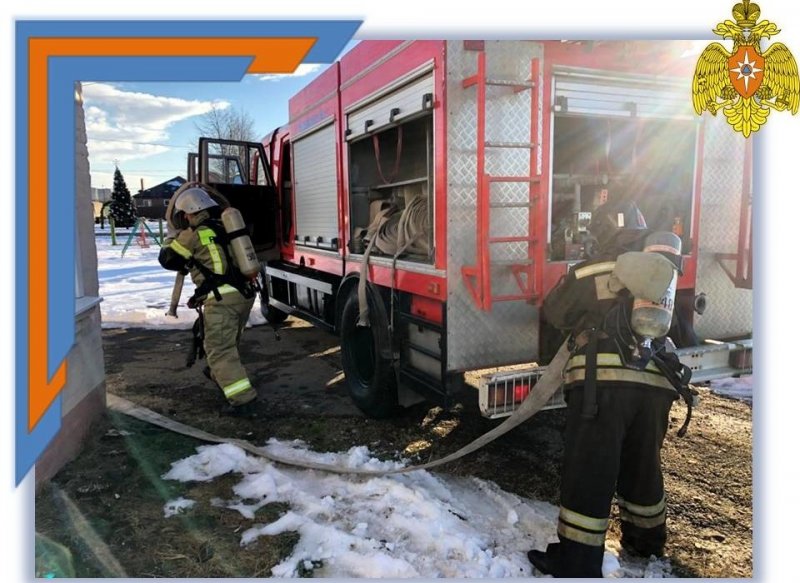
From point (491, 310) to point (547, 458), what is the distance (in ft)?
3.75

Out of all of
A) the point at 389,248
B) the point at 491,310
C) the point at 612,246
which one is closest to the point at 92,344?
the point at 389,248

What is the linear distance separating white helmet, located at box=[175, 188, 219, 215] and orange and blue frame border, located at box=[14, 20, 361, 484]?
148 cm

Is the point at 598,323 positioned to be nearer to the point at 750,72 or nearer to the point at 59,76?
the point at 750,72

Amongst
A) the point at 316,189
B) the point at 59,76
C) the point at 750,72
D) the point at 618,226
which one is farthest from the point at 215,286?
the point at 750,72

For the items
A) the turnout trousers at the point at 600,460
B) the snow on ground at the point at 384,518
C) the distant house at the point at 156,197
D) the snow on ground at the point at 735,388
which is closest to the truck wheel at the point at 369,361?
the snow on ground at the point at 384,518

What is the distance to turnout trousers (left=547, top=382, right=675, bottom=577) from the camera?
236 cm

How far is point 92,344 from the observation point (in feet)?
13.4

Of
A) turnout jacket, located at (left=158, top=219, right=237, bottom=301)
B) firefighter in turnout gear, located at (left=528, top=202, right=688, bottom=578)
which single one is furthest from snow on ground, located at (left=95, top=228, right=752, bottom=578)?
turnout jacket, located at (left=158, top=219, right=237, bottom=301)

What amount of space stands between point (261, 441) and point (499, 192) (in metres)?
2.41

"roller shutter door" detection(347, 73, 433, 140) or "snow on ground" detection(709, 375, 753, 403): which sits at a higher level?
"roller shutter door" detection(347, 73, 433, 140)

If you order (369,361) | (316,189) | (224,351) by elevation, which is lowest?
(369,361)

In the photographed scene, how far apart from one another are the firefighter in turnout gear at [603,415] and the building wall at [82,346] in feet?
9.66

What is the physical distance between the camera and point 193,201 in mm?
4391

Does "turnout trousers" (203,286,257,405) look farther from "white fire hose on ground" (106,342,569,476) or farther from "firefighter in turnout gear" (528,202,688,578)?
"firefighter in turnout gear" (528,202,688,578)
